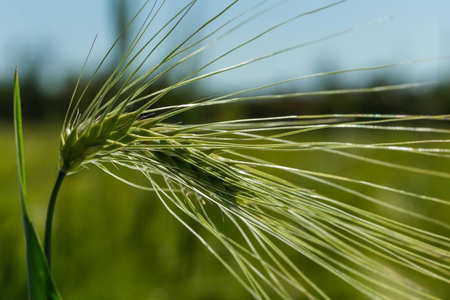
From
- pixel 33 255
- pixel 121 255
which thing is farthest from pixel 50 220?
pixel 121 255

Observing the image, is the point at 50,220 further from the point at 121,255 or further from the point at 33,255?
the point at 121,255

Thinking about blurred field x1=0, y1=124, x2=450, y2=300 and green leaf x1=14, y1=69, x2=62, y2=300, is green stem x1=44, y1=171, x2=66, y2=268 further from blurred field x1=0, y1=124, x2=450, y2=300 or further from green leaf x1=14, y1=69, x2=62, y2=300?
blurred field x1=0, y1=124, x2=450, y2=300

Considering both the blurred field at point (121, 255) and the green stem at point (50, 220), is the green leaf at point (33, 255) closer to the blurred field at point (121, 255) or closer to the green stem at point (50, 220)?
the green stem at point (50, 220)

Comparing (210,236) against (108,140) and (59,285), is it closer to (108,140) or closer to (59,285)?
(59,285)

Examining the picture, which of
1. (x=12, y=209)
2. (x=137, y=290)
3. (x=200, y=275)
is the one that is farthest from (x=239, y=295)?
(x=12, y=209)

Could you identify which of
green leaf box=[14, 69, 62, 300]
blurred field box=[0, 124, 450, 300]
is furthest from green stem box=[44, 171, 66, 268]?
blurred field box=[0, 124, 450, 300]

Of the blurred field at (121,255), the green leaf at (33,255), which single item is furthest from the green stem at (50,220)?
the blurred field at (121,255)

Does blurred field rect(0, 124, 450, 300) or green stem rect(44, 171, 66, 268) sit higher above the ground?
green stem rect(44, 171, 66, 268)

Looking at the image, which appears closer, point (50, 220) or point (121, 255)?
point (50, 220)
